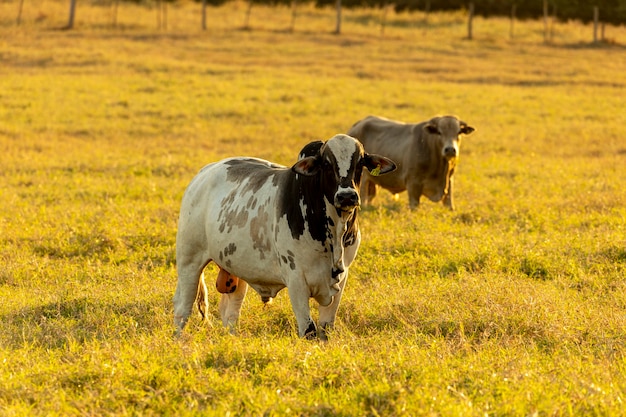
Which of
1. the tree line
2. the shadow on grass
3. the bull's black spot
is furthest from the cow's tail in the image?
the tree line

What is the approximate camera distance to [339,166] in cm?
664

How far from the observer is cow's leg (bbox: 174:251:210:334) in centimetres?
782

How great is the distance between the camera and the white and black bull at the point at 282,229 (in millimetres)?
6781

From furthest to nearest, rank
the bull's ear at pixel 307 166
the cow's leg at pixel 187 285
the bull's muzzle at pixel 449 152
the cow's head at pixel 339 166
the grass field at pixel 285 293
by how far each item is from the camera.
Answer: the bull's muzzle at pixel 449 152 → the cow's leg at pixel 187 285 → the bull's ear at pixel 307 166 → the cow's head at pixel 339 166 → the grass field at pixel 285 293

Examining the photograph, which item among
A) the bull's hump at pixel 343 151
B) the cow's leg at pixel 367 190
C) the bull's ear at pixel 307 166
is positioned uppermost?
the bull's hump at pixel 343 151

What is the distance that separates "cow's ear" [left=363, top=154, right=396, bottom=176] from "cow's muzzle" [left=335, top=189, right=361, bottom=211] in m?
0.49

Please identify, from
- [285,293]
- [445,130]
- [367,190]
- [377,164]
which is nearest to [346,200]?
[377,164]

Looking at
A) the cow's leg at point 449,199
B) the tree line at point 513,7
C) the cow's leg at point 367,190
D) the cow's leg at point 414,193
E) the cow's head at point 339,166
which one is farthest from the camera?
the tree line at point 513,7

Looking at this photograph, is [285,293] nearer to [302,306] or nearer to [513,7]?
[302,306]

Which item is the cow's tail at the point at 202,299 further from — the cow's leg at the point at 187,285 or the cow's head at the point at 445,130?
the cow's head at the point at 445,130

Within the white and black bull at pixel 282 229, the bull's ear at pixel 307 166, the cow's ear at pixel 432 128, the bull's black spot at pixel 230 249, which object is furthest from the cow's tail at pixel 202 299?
the cow's ear at pixel 432 128

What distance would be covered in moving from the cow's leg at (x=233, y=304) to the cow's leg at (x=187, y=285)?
0.90 feet

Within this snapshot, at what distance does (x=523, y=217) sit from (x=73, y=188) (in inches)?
280

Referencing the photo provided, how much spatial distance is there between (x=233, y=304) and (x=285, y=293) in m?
1.07
